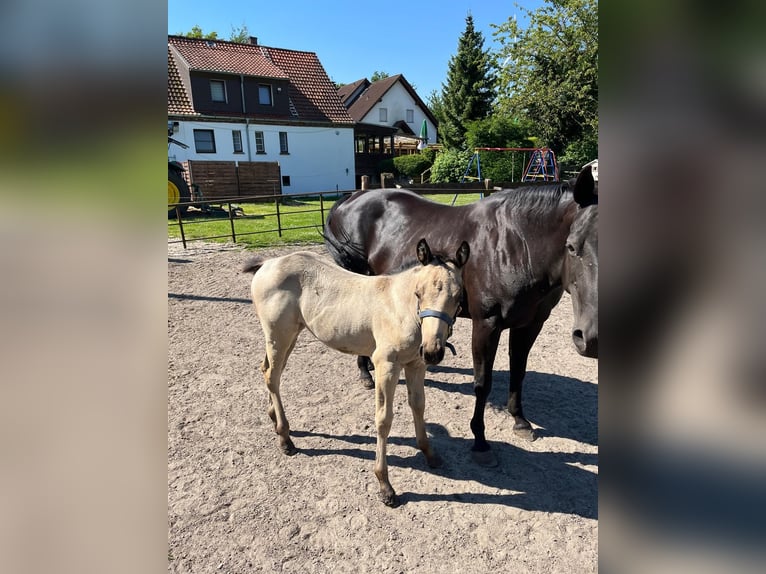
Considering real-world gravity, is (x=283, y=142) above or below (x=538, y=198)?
above

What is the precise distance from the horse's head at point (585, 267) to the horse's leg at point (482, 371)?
88cm

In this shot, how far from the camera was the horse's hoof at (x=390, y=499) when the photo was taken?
2.84 metres

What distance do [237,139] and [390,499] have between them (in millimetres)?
21932

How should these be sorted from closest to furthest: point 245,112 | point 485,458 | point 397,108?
point 485,458
point 245,112
point 397,108

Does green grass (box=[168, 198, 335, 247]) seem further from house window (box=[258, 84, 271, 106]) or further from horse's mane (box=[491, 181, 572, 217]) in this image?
house window (box=[258, 84, 271, 106])

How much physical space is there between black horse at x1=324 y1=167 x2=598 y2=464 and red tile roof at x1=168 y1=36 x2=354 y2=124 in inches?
787

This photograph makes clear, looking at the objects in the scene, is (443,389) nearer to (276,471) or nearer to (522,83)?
(276,471)

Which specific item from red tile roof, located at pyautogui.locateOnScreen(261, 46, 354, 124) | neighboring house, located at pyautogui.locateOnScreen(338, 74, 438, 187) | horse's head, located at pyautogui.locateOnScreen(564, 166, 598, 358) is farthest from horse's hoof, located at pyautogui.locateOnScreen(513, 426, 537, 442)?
neighboring house, located at pyautogui.locateOnScreen(338, 74, 438, 187)

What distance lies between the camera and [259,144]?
73.2ft

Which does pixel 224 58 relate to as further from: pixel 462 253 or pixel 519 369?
pixel 462 253

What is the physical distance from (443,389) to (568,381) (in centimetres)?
131

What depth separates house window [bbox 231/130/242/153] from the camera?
21484mm

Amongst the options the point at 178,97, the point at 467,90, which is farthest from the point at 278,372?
the point at 467,90
